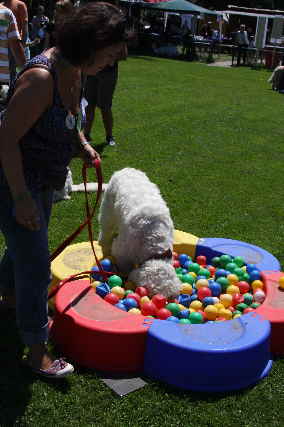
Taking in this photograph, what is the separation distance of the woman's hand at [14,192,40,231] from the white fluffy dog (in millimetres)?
1404

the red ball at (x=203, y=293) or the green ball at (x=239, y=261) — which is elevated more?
the green ball at (x=239, y=261)

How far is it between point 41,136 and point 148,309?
1.56 metres

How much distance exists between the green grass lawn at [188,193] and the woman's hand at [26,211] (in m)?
1.03

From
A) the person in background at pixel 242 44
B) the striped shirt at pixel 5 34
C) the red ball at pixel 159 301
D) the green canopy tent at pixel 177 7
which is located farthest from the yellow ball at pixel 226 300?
the green canopy tent at pixel 177 7

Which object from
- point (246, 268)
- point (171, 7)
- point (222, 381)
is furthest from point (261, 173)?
point (171, 7)

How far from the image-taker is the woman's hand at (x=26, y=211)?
251 cm

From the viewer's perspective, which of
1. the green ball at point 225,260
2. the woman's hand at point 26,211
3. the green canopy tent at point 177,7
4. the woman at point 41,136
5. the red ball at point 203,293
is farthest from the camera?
the green canopy tent at point 177,7

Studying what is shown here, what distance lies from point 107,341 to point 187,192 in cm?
357

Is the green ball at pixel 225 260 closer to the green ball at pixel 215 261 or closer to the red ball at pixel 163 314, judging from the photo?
the green ball at pixel 215 261

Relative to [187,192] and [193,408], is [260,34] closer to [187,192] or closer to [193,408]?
[187,192]

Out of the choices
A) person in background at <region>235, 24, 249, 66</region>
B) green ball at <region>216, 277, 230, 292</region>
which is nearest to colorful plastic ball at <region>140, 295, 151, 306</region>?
green ball at <region>216, 277, 230, 292</region>

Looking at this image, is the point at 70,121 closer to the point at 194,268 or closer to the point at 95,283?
the point at 95,283

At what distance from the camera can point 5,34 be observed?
598 cm

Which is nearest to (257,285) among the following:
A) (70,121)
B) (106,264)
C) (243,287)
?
(243,287)
